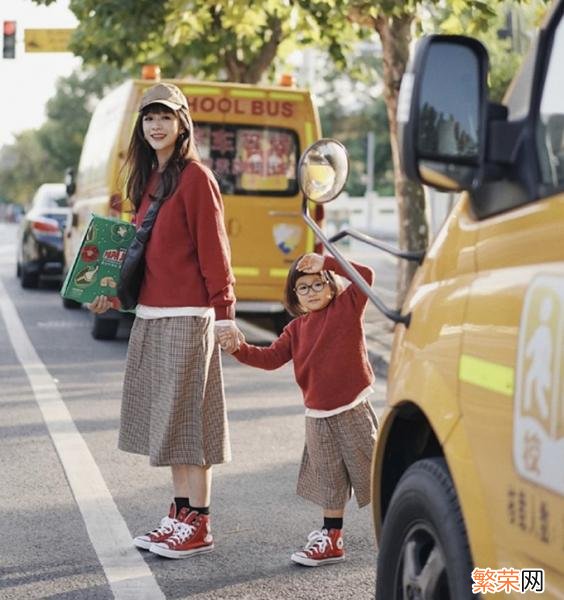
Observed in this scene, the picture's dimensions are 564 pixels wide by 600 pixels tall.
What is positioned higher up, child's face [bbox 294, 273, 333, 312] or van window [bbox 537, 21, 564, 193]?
van window [bbox 537, 21, 564, 193]

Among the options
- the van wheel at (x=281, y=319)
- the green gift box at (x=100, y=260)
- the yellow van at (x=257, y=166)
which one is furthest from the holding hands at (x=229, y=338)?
the van wheel at (x=281, y=319)

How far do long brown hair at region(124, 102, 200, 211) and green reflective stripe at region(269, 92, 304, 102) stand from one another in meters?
8.49

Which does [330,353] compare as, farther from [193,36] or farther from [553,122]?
[193,36]

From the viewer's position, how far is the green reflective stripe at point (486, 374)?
3.14 m

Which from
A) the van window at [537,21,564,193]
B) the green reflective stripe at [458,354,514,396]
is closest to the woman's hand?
the green reflective stripe at [458,354,514,396]

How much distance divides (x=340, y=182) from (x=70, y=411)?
5.76 meters

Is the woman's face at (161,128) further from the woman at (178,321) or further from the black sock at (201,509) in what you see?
the black sock at (201,509)

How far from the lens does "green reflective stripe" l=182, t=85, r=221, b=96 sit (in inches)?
555

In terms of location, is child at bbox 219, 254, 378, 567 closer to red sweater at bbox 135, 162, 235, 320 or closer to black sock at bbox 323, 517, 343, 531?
black sock at bbox 323, 517, 343, 531

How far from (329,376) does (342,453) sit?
1.02 feet

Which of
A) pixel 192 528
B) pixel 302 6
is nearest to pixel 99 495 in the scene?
pixel 192 528

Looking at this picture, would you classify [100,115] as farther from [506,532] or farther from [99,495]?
[506,532]

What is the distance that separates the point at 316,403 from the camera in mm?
5680

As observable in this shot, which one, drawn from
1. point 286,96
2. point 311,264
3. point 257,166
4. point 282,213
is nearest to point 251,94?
point 286,96
